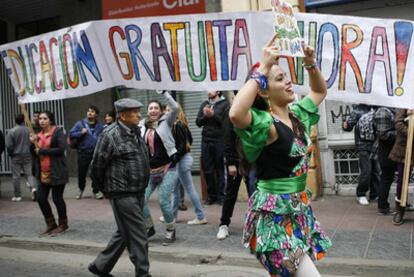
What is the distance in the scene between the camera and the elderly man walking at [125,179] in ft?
16.4

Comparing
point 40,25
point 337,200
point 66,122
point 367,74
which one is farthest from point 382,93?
point 40,25

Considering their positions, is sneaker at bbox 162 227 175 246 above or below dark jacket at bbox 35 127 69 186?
below

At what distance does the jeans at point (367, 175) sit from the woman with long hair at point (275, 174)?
508 cm

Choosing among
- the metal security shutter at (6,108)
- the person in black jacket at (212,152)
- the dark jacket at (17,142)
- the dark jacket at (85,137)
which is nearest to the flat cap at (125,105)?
the person in black jacket at (212,152)

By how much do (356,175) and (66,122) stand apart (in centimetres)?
798

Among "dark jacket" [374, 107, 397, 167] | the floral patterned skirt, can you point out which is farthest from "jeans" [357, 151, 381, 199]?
the floral patterned skirt

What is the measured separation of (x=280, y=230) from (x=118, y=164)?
2.46m

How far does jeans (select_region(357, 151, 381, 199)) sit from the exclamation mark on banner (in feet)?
10.6

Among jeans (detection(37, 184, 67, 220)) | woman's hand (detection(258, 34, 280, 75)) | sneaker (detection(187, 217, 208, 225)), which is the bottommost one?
sneaker (detection(187, 217, 208, 225))

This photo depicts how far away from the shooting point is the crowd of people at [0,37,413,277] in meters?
3.02

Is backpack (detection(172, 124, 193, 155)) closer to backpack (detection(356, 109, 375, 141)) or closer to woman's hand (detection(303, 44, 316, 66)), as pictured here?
backpack (detection(356, 109, 375, 141))

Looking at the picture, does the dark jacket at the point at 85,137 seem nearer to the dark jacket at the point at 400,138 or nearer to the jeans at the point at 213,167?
the jeans at the point at 213,167

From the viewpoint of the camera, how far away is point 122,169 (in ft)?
16.6

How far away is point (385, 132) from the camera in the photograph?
277 inches
